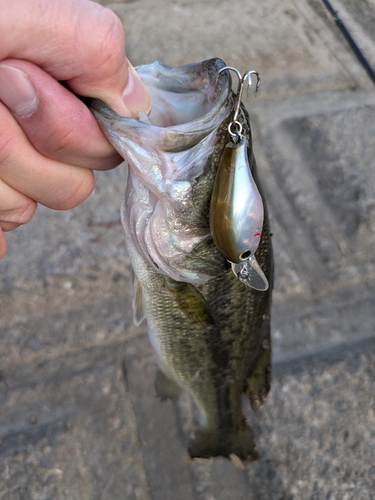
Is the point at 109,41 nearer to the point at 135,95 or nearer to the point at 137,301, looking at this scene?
the point at 135,95

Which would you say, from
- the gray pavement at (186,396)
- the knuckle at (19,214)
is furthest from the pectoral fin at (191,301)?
the gray pavement at (186,396)

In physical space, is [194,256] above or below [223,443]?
above

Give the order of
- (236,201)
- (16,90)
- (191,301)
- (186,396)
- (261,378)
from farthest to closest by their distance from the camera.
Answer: (186,396) < (261,378) < (191,301) < (236,201) < (16,90)

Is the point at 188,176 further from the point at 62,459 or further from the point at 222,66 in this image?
the point at 62,459

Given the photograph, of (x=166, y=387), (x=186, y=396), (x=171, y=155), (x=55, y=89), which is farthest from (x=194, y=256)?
(x=186, y=396)

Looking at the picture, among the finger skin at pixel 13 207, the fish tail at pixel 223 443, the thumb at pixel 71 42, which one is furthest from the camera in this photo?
the fish tail at pixel 223 443

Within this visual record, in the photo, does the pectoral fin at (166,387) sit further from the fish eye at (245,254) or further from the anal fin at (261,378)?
the fish eye at (245,254)
